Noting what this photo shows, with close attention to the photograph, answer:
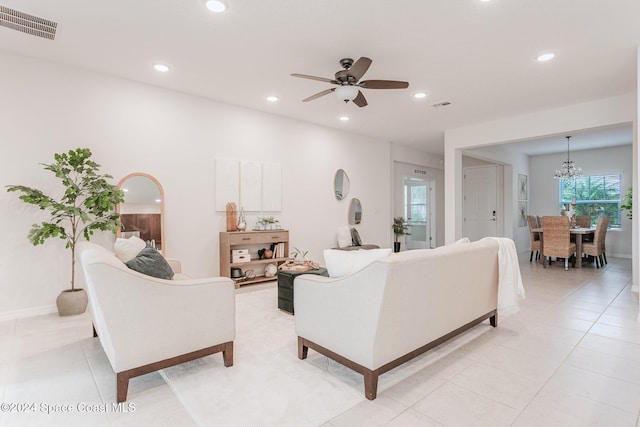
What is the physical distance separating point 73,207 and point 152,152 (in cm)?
118

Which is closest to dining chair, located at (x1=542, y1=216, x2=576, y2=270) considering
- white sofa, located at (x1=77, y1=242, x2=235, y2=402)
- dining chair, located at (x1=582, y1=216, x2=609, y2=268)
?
dining chair, located at (x1=582, y1=216, x2=609, y2=268)

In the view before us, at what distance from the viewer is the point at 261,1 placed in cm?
251

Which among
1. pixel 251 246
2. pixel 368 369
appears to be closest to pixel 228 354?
pixel 368 369

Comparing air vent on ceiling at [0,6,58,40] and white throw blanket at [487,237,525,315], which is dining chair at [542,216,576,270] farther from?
air vent on ceiling at [0,6,58,40]

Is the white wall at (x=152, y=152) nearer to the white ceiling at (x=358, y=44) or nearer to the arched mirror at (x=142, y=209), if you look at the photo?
the arched mirror at (x=142, y=209)

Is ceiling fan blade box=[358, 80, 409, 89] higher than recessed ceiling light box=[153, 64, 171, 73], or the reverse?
recessed ceiling light box=[153, 64, 171, 73]

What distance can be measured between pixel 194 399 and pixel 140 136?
11.1 ft

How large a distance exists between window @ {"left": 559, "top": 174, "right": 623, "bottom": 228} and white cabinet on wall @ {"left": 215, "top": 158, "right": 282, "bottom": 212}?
25.8ft

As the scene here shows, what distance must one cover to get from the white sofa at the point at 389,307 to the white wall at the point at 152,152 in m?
2.72

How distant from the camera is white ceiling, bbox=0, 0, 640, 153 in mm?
2602

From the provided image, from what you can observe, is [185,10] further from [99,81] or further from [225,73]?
[99,81]

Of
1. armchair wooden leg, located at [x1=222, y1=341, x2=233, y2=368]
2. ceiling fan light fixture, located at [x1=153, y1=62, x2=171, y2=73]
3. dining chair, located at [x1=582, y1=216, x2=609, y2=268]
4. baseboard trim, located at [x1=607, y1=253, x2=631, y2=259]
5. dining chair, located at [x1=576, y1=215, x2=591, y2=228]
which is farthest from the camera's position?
baseboard trim, located at [x1=607, y1=253, x2=631, y2=259]

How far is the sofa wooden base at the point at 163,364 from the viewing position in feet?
6.18

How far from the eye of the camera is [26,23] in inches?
109
